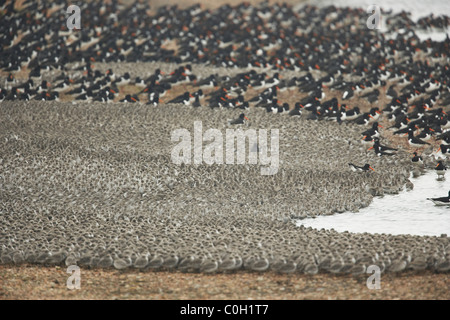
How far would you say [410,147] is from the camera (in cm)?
2430

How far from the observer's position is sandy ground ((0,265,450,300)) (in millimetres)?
12078

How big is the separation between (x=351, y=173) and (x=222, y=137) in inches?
235

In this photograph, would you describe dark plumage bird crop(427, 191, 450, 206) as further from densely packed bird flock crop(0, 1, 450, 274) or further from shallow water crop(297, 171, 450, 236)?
densely packed bird flock crop(0, 1, 450, 274)

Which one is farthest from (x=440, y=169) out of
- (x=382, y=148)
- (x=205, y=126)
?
(x=205, y=126)

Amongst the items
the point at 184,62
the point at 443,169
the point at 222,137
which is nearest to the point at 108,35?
the point at 184,62

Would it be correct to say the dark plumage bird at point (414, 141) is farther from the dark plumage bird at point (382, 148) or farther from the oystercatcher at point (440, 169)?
the oystercatcher at point (440, 169)

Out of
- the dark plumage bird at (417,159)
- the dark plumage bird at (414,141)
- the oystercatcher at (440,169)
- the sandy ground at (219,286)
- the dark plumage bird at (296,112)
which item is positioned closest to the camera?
the sandy ground at (219,286)

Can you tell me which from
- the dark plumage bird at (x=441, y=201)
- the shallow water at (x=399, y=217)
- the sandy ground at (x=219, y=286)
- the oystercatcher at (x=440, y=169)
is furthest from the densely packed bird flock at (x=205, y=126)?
the dark plumage bird at (x=441, y=201)

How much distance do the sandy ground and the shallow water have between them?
370 centimetres

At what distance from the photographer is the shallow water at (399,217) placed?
16.4 meters

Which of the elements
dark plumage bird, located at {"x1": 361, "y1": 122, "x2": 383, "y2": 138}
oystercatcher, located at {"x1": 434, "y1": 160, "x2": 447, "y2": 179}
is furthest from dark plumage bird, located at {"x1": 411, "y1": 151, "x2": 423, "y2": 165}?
dark plumage bird, located at {"x1": 361, "y1": 122, "x2": 383, "y2": 138}

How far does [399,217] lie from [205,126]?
10.3 m

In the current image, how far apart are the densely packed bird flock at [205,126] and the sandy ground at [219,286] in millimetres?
352

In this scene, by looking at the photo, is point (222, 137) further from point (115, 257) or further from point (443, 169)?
point (115, 257)
